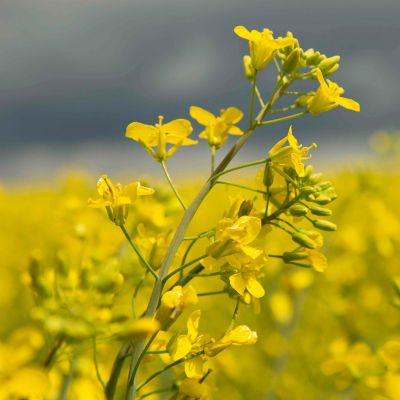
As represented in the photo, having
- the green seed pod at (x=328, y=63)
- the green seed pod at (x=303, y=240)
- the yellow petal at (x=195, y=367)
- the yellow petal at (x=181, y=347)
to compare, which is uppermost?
the green seed pod at (x=328, y=63)

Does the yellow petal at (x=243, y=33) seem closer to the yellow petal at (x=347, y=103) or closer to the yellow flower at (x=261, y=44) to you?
the yellow flower at (x=261, y=44)

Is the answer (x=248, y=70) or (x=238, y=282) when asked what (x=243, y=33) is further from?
(x=238, y=282)

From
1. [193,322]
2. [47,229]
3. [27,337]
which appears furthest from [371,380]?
[47,229]

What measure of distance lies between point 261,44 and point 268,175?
0.92 feet

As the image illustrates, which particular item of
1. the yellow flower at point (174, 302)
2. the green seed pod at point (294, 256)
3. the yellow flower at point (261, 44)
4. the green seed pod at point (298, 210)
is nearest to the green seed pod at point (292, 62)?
the yellow flower at point (261, 44)

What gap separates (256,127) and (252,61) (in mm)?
163

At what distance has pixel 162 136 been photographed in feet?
4.60

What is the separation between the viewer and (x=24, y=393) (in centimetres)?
93

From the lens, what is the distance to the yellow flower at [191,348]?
1224mm

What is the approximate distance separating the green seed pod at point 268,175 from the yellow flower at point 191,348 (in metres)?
0.30

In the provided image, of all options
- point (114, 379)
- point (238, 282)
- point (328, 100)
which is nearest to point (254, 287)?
point (238, 282)

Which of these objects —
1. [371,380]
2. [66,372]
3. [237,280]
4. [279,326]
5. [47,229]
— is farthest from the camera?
[47,229]

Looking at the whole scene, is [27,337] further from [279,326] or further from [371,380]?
[279,326]

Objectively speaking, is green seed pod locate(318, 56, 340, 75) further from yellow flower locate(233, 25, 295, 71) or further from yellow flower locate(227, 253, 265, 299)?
yellow flower locate(227, 253, 265, 299)
